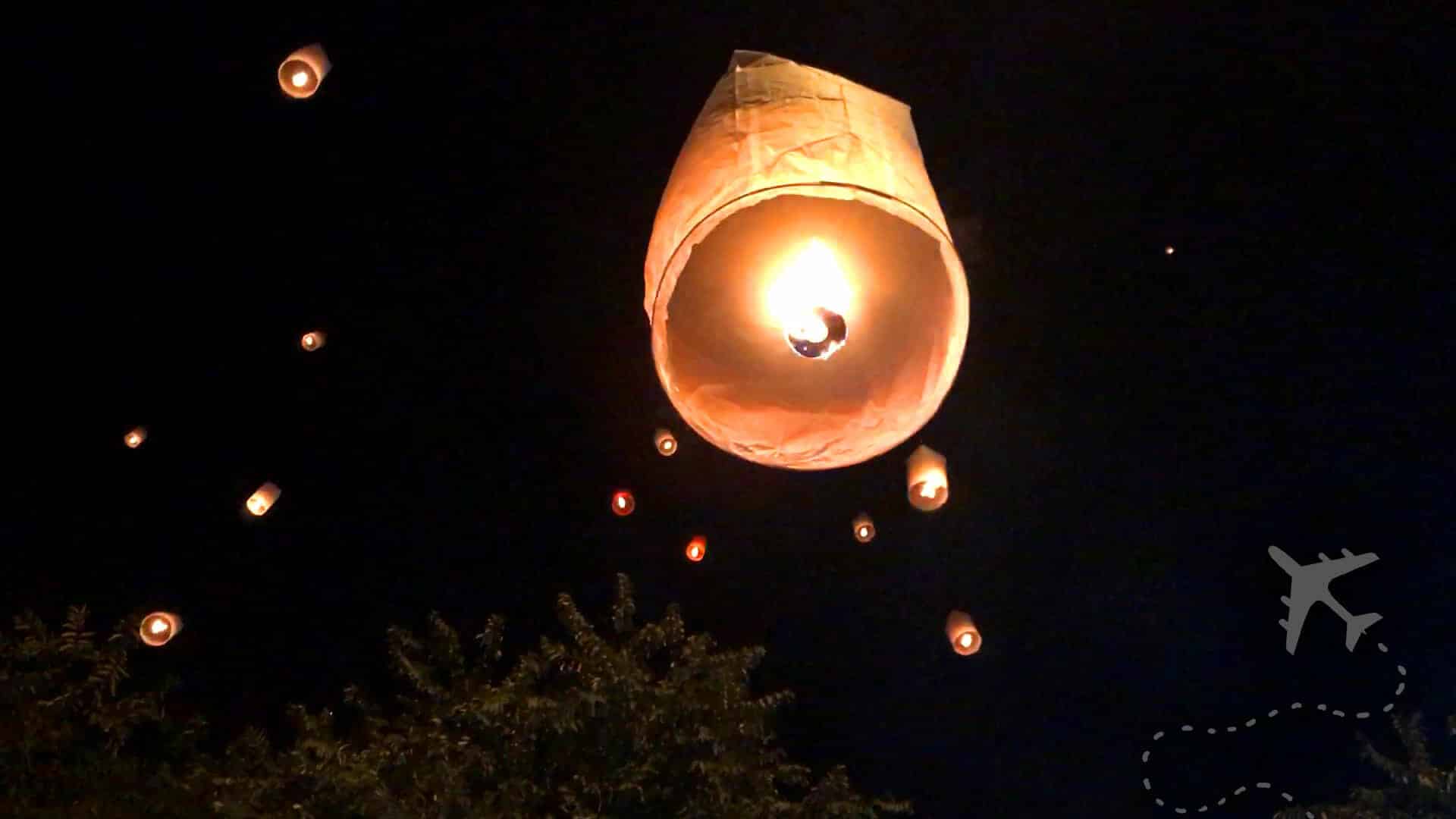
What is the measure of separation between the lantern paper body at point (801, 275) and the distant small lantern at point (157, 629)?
3905 mm

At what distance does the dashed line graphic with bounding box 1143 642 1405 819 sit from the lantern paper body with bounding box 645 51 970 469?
4441 millimetres

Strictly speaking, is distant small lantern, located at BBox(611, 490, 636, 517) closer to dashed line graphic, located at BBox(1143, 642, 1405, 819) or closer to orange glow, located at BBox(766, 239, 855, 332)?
dashed line graphic, located at BBox(1143, 642, 1405, 819)

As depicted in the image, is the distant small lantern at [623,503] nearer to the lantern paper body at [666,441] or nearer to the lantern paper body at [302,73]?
the lantern paper body at [666,441]

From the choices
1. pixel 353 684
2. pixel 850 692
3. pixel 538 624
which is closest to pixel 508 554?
pixel 538 624

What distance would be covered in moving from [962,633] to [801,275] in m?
2.85

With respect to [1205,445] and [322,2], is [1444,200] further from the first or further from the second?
[322,2]

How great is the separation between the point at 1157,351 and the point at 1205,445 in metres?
0.52

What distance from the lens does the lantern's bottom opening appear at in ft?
4.34

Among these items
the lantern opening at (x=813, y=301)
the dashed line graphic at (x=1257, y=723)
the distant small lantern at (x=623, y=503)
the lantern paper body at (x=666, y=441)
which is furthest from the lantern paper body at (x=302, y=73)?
the dashed line graphic at (x=1257, y=723)

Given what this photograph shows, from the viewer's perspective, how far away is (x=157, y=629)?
4.50m

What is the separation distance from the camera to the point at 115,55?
3564mm

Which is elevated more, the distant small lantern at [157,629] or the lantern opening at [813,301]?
the distant small lantern at [157,629]

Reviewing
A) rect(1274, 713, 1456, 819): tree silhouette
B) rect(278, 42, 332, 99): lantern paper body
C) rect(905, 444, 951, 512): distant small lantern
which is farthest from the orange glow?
rect(1274, 713, 1456, 819): tree silhouette

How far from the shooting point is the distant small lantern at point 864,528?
412cm
